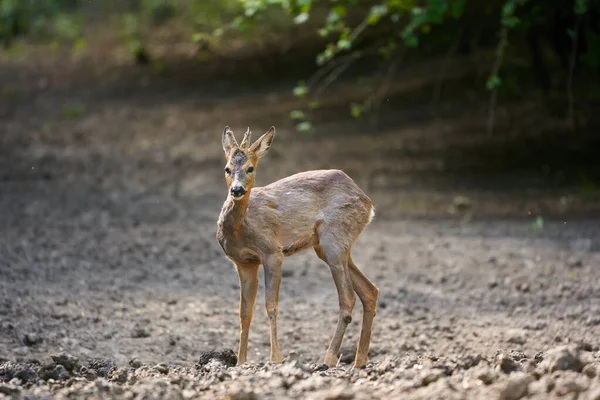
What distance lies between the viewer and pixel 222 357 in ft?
20.6

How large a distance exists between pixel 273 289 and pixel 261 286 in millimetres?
3739

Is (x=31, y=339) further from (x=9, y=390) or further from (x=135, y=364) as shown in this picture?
(x=9, y=390)

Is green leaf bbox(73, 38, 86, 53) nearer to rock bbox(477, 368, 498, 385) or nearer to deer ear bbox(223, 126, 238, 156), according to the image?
deer ear bbox(223, 126, 238, 156)

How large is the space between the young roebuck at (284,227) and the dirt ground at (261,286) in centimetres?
42

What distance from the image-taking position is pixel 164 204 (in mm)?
13047

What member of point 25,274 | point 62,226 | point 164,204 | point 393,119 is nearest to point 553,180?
point 393,119

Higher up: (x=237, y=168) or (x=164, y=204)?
Answer: (x=237, y=168)

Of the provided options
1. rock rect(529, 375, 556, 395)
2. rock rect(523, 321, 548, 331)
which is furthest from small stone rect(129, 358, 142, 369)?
rock rect(523, 321, 548, 331)

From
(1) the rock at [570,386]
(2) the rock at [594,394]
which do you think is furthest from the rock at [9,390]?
(2) the rock at [594,394]

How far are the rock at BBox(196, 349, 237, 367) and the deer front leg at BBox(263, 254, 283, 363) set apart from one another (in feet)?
1.78

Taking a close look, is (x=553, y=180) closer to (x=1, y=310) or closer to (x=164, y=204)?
(x=164, y=204)

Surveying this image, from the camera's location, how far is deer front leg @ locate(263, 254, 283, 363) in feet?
19.1

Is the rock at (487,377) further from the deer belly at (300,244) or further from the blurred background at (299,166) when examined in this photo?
the deer belly at (300,244)

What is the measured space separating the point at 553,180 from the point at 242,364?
956 cm
